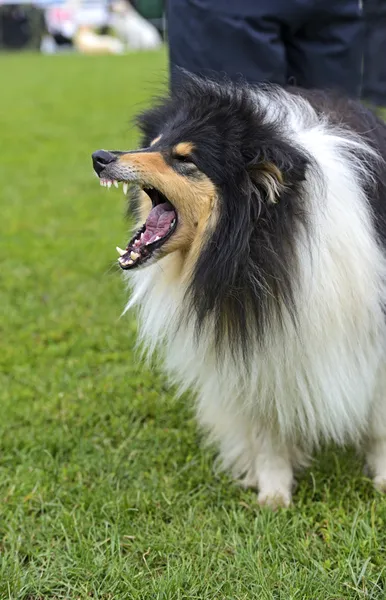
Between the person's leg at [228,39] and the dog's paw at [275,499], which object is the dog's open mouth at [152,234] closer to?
the person's leg at [228,39]

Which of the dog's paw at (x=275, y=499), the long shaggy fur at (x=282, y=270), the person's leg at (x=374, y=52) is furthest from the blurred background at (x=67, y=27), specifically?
the dog's paw at (x=275, y=499)

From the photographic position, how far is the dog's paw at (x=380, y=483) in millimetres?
2572

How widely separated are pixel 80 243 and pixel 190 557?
347 cm

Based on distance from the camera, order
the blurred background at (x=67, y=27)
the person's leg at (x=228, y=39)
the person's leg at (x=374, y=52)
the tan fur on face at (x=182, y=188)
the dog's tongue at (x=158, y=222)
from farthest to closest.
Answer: the blurred background at (x=67, y=27) < the person's leg at (x=374, y=52) < the person's leg at (x=228, y=39) < the dog's tongue at (x=158, y=222) < the tan fur on face at (x=182, y=188)

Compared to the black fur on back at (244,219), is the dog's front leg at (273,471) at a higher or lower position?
lower

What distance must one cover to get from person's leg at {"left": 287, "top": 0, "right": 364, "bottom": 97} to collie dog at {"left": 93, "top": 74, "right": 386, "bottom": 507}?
68 cm

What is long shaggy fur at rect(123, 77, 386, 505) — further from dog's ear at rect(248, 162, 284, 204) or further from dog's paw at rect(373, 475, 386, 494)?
dog's paw at rect(373, 475, 386, 494)

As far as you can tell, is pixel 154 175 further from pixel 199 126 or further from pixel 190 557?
pixel 190 557

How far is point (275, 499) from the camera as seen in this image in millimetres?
2545

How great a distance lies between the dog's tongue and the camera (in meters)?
2.17

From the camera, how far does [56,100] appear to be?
12398 millimetres

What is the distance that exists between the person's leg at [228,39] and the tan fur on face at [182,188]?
0.88m

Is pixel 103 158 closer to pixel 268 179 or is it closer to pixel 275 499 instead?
pixel 268 179

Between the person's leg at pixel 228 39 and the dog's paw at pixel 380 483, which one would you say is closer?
the dog's paw at pixel 380 483
